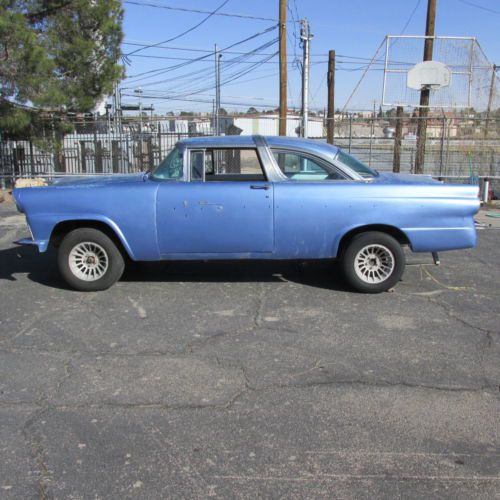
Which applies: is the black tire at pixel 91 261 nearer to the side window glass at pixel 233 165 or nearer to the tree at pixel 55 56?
the side window glass at pixel 233 165

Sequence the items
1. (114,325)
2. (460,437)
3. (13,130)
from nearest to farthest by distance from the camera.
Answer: (460,437)
(114,325)
(13,130)

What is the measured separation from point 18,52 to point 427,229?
37.9 feet

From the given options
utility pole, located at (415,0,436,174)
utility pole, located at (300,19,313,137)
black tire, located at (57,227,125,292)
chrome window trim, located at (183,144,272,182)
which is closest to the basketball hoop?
utility pole, located at (415,0,436,174)

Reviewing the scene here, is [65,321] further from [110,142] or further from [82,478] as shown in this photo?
[110,142]

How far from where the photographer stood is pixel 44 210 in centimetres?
582

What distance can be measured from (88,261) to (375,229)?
319 centimetres

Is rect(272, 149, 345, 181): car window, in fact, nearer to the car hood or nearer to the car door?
the car door

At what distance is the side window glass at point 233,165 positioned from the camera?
611cm

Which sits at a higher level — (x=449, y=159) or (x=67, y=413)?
(x=449, y=159)

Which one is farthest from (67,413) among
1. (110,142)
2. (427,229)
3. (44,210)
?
(110,142)

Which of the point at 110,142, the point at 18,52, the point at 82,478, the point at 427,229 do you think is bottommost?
the point at 82,478

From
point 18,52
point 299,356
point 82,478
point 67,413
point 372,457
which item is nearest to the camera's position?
point 82,478

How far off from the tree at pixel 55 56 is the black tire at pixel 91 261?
9.13m

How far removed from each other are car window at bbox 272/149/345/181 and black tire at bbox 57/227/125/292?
208 centimetres
